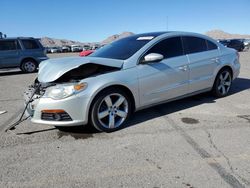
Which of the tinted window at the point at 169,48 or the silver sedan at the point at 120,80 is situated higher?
the tinted window at the point at 169,48

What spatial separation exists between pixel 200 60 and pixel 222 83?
1.13m

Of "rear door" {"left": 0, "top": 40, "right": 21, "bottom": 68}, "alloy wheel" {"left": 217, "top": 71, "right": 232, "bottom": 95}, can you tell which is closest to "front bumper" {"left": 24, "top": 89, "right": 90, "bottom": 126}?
"alloy wheel" {"left": 217, "top": 71, "right": 232, "bottom": 95}

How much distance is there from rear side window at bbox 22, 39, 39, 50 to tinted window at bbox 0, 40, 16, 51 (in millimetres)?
489

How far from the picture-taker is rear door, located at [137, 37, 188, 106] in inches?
195

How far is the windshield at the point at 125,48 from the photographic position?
5133 millimetres

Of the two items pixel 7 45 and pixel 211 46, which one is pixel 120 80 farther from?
pixel 7 45

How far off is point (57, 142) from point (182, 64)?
9.36 feet

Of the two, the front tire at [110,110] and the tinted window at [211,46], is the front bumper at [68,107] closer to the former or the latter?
the front tire at [110,110]

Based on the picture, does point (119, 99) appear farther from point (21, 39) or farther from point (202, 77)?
point (21, 39)

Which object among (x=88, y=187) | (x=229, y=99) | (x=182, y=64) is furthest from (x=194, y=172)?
(x=229, y=99)

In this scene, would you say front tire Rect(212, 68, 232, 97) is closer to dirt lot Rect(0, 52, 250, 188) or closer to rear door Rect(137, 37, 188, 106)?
dirt lot Rect(0, 52, 250, 188)

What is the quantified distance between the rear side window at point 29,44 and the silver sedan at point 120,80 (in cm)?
934

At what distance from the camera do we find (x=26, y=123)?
5.17 metres

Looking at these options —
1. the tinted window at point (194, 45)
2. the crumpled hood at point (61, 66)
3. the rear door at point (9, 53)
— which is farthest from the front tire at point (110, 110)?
the rear door at point (9, 53)
